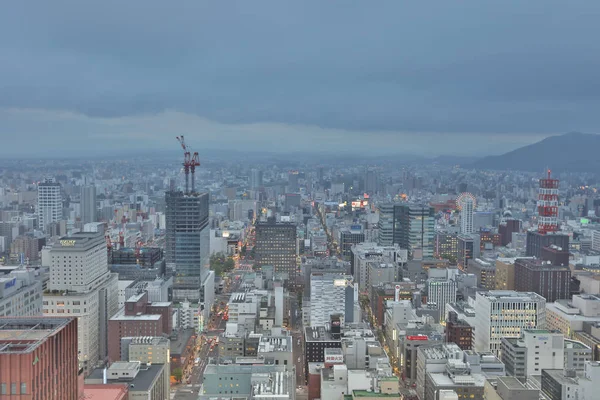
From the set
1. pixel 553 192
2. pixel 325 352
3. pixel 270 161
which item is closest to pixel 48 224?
pixel 270 161

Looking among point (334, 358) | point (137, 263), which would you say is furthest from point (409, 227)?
point (334, 358)

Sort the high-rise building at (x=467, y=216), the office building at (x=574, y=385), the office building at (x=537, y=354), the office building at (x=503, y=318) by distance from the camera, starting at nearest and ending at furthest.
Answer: the office building at (x=574, y=385) → the office building at (x=537, y=354) → the office building at (x=503, y=318) → the high-rise building at (x=467, y=216)

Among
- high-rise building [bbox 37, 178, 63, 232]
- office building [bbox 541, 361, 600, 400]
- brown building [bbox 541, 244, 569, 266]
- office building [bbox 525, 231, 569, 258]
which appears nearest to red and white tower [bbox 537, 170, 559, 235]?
office building [bbox 525, 231, 569, 258]

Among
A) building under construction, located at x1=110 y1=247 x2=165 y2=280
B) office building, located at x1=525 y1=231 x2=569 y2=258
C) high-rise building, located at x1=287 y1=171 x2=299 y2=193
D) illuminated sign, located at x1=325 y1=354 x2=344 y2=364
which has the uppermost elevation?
high-rise building, located at x1=287 y1=171 x2=299 y2=193

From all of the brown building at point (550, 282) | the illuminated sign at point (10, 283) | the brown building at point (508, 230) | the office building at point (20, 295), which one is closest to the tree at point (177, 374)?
the office building at point (20, 295)

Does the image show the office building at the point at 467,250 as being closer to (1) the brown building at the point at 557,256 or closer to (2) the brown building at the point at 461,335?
(1) the brown building at the point at 557,256

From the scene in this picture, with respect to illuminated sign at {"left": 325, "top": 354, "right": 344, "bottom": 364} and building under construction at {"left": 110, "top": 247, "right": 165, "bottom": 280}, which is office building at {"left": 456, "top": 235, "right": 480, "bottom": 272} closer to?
building under construction at {"left": 110, "top": 247, "right": 165, "bottom": 280}
